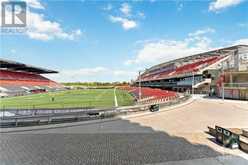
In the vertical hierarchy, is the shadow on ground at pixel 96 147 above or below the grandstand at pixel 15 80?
below

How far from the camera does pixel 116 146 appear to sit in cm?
941

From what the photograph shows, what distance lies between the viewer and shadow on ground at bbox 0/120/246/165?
7.84 metres

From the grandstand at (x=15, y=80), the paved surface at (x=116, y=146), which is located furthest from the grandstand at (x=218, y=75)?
the grandstand at (x=15, y=80)

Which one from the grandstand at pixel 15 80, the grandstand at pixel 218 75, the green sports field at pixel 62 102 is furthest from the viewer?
the grandstand at pixel 15 80

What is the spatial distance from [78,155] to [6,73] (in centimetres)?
8537

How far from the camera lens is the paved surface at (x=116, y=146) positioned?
7.79 metres

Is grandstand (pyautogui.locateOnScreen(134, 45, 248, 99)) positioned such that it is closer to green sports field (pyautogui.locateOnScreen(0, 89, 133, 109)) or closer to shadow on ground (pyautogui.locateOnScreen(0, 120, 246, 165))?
green sports field (pyautogui.locateOnScreen(0, 89, 133, 109))

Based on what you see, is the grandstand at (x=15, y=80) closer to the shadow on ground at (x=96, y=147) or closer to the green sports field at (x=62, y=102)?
the green sports field at (x=62, y=102)

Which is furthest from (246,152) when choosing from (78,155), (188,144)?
(78,155)

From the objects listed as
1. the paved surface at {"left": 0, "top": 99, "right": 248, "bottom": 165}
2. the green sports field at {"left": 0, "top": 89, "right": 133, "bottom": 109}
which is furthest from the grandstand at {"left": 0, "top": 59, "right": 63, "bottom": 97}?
the paved surface at {"left": 0, "top": 99, "right": 248, "bottom": 165}

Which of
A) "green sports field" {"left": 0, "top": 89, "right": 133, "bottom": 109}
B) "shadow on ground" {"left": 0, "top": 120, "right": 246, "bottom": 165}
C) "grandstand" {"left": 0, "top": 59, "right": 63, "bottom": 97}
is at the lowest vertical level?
"green sports field" {"left": 0, "top": 89, "right": 133, "bottom": 109}

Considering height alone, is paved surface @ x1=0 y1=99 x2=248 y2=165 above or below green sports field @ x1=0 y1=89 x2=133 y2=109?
above

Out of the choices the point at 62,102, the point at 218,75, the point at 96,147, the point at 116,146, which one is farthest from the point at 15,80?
the point at 116,146

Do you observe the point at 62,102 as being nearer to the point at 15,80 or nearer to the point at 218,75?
the point at 218,75
